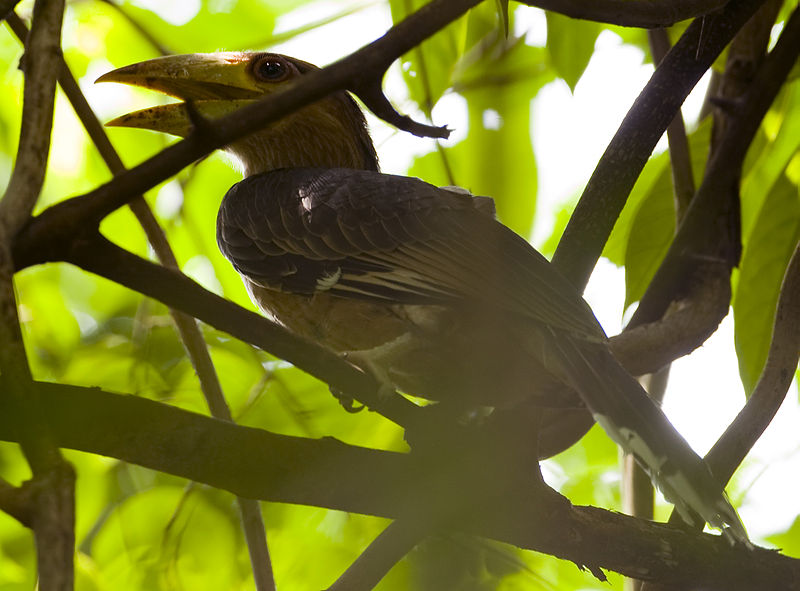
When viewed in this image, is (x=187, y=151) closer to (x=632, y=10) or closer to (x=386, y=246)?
(x=632, y=10)

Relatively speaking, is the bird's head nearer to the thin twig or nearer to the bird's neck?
the bird's neck

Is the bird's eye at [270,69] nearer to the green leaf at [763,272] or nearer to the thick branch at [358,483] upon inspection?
the green leaf at [763,272]

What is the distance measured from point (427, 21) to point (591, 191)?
A: 2.34 feet

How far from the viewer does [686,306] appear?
2.36m

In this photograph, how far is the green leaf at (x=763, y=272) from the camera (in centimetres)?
239

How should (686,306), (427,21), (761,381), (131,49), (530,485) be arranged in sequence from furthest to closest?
(131,49)
(686,306)
(761,381)
(530,485)
(427,21)

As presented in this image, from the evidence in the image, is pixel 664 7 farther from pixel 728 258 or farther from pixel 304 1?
pixel 304 1

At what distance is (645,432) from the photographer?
174 centimetres

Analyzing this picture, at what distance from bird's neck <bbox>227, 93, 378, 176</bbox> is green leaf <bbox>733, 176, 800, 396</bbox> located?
125 cm

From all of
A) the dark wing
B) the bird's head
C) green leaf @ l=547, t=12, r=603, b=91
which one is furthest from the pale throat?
green leaf @ l=547, t=12, r=603, b=91

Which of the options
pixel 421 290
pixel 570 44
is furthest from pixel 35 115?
pixel 570 44

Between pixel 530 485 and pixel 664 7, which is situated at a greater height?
pixel 664 7

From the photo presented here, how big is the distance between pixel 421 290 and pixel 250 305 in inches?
36.1

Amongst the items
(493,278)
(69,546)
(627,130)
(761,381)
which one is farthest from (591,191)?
(69,546)
